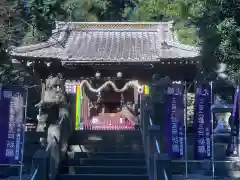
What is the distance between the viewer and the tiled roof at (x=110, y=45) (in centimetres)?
1669

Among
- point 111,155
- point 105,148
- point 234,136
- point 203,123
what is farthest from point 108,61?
point 234,136

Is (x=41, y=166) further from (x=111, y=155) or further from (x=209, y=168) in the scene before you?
(x=209, y=168)

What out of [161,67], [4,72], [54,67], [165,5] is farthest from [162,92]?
[165,5]

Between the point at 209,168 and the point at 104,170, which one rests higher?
the point at 104,170

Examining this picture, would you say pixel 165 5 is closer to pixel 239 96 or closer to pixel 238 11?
pixel 238 11

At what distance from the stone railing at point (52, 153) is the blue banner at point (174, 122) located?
10.1ft

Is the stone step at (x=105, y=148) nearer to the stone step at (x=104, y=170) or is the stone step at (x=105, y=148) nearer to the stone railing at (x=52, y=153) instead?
the stone railing at (x=52, y=153)

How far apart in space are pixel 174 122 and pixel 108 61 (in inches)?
187

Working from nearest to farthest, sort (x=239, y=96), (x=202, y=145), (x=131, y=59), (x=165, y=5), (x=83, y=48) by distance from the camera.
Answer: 1. (x=202, y=145)
2. (x=239, y=96)
3. (x=131, y=59)
4. (x=83, y=48)
5. (x=165, y=5)

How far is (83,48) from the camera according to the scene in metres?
18.6

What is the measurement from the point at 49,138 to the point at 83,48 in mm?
7312

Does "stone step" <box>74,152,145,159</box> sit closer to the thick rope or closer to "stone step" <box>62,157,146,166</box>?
"stone step" <box>62,157,146,166</box>

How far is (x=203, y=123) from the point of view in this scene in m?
13.2

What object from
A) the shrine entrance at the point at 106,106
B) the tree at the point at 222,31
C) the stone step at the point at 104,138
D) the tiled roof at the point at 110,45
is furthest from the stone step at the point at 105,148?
the tree at the point at 222,31
